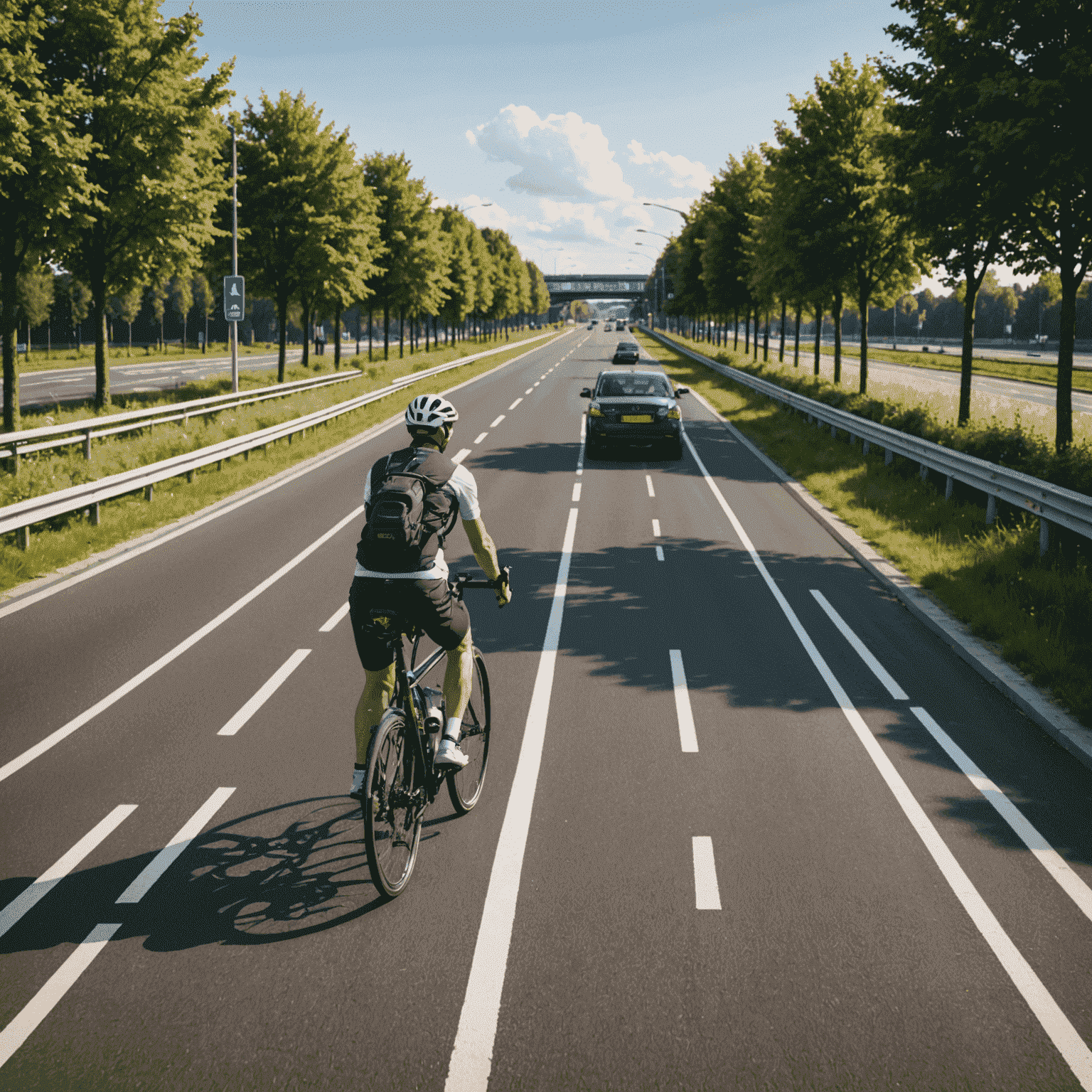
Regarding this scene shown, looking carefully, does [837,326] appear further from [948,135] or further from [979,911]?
[979,911]

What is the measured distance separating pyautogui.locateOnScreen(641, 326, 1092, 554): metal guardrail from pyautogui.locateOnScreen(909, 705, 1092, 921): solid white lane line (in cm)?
423

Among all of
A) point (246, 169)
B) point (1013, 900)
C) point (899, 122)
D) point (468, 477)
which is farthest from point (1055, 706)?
point (246, 169)

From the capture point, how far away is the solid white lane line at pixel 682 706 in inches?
246

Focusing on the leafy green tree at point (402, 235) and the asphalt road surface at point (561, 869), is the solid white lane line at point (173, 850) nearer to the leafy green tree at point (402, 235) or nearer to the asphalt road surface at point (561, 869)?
the asphalt road surface at point (561, 869)

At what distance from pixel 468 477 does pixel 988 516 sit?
Answer: 31.2 ft

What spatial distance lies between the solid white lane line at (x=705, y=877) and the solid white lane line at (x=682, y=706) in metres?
1.24

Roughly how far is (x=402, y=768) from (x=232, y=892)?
0.91 m

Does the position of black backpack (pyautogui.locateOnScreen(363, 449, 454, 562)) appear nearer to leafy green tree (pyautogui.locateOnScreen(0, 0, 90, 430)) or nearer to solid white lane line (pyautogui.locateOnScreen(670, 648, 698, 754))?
solid white lane line (pyautogui.locateOnScreen(670, 648, 698, 754))

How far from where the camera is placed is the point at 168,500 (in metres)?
14.8

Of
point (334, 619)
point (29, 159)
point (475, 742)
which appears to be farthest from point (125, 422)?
point (475, 742)

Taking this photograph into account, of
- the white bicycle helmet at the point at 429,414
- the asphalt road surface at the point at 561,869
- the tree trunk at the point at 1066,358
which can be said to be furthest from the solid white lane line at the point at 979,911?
the tree trunk at the point at 1066,358

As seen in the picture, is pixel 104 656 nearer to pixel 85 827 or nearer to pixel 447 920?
pixel 85 827

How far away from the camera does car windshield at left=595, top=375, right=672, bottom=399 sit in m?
Answer: 20.8

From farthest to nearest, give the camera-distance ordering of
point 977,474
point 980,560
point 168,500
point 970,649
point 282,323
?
point 282,323, point 168,500, point 977,474, point 980,560, point 970,649
